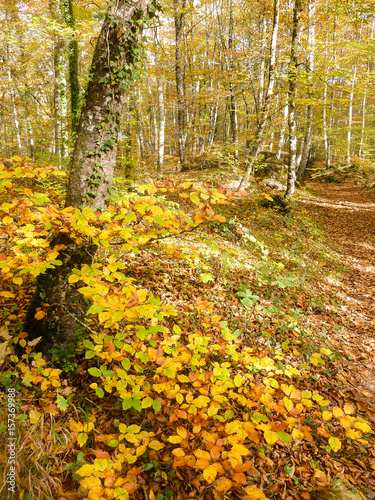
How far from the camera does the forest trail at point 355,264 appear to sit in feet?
13.6

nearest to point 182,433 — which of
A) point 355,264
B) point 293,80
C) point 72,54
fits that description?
point 355,264

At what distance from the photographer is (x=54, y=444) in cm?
212

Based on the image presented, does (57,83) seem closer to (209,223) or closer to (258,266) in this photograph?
(209,223)

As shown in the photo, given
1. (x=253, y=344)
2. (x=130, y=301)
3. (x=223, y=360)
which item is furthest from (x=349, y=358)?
(x=130, y=301)

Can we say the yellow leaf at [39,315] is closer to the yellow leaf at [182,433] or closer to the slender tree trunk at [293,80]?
the yellow leaf at [182,433]

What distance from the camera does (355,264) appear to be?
828cm

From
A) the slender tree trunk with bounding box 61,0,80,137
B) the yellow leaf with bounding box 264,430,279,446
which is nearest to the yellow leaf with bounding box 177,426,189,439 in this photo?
the yellow leaf with bounding box 264,430,279,446

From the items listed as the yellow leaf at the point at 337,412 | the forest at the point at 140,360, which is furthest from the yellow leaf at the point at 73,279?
the yellow leaf at the point at 337,412

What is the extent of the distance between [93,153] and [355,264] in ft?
28.8

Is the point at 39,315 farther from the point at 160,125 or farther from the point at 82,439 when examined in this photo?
the point at 160,125

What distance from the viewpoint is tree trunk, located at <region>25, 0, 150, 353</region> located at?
2.60 m

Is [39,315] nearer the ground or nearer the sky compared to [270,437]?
nearer the sky

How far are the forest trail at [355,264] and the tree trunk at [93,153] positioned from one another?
13.6ft

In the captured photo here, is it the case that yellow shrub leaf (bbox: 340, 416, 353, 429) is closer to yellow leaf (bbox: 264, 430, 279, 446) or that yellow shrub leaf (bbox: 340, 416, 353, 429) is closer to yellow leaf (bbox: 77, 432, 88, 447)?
yellow leaf (bbox: 264, 430, 279, 446)
